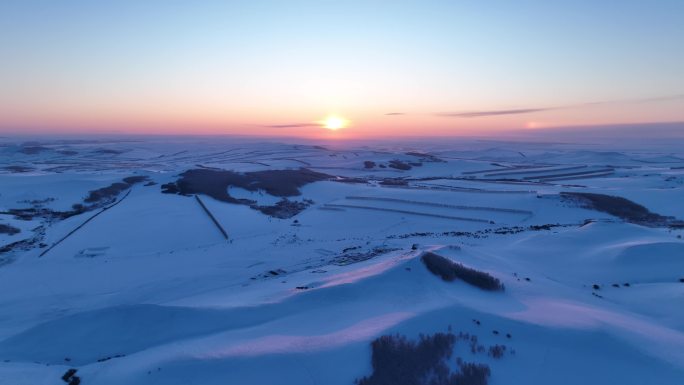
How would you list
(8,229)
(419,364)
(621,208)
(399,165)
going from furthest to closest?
(399,165), (621,208), (8,229), (419,364)

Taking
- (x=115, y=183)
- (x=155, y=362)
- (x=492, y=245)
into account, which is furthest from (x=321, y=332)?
(x=115, y=183)

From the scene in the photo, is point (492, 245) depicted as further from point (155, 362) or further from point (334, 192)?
point (334, 192)

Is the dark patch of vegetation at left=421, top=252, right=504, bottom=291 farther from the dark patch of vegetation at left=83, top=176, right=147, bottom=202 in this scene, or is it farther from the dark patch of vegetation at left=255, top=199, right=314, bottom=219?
the dark patch of vegetation at left=83, top=176, right=147, bottom=202

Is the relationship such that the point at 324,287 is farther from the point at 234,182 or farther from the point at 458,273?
the point at 234,182

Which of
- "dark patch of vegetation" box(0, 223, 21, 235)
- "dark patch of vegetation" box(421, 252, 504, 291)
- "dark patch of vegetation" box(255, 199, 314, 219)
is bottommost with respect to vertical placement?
"dark patch of vegetation" box(255, 199, 314, 219)

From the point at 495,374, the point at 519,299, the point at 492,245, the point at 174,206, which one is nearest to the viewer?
the point at 495,374

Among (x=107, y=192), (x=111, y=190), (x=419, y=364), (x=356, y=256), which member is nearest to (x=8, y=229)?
(x=107, y=192)

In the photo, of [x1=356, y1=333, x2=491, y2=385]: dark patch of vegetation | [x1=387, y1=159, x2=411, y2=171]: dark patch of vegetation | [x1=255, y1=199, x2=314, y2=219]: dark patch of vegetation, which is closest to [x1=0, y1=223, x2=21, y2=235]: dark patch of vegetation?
[x1=255, y1=199, x2=314, y2=219]: dark patch of vegetation
